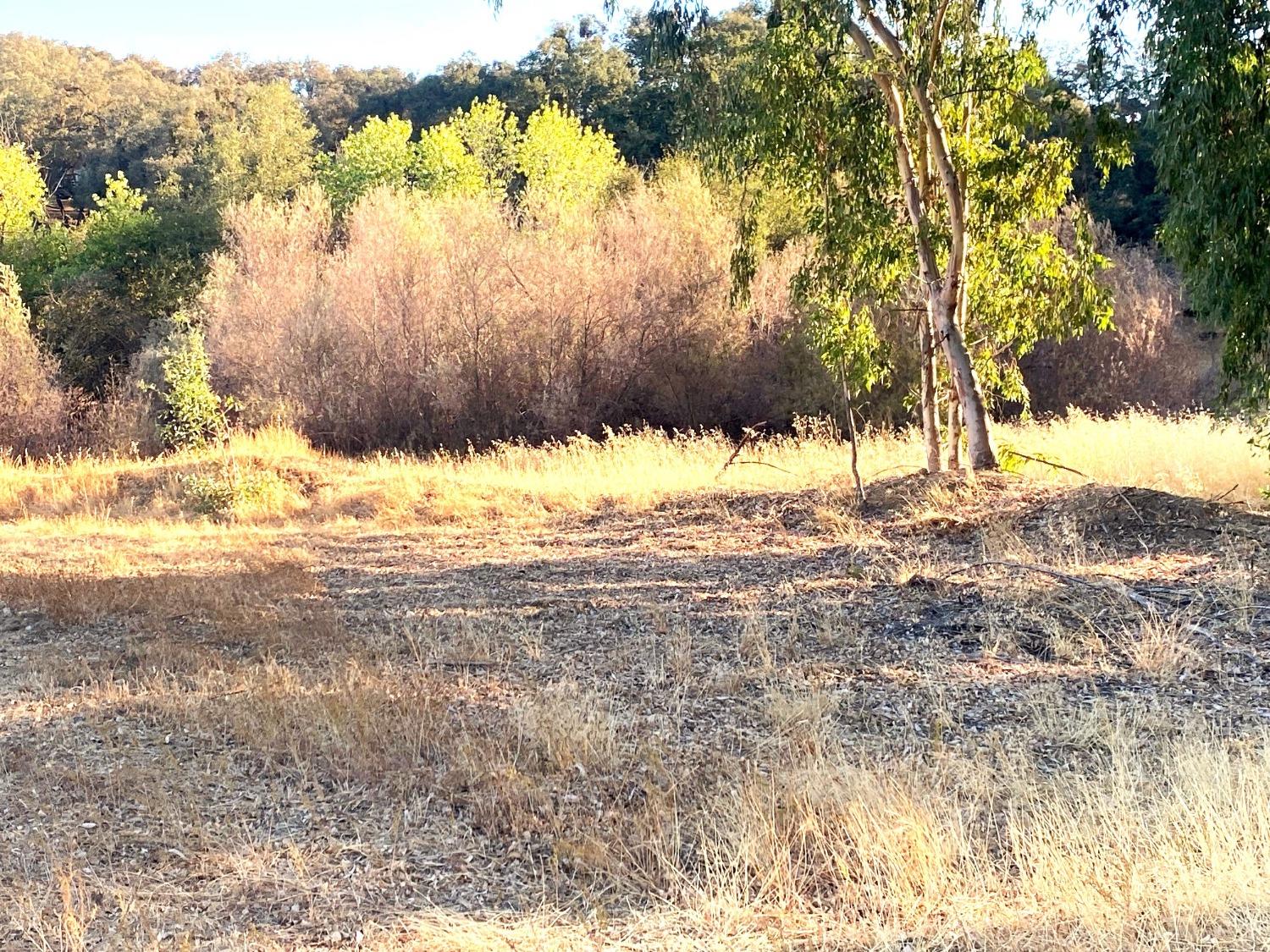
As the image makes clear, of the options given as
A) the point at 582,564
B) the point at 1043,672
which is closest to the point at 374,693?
the point at 1043,672

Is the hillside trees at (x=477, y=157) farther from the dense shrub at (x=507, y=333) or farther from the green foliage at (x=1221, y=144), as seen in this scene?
the green foliage at (x=1221, y=144)

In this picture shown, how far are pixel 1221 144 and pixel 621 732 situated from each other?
6.76m

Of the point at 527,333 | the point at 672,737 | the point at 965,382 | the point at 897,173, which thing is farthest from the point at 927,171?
the point at 527,333

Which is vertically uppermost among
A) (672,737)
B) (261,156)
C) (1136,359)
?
(261,156)

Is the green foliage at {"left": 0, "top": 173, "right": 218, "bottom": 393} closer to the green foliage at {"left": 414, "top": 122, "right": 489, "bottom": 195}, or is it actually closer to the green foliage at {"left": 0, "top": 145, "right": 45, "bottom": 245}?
the green foliage at {"left": 0, "top": 145, "right": 45, "bottom": 245}

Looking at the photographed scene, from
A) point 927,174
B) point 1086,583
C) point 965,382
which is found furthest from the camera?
point 927,174

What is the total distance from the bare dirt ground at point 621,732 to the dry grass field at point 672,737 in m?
0.02

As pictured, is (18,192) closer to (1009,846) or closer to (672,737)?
(672,737)

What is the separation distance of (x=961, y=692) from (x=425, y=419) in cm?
1905

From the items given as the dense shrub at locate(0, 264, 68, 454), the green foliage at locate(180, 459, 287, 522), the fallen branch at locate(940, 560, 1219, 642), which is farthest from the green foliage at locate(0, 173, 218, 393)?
the fallen branch at locate(940, 560, 1219, 642)

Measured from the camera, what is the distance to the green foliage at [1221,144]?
26.3 ft

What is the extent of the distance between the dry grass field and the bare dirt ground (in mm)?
21

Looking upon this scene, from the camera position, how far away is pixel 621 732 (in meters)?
5.14

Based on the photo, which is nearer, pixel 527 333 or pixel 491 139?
pixel 527 333
